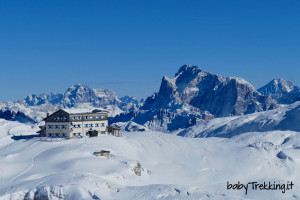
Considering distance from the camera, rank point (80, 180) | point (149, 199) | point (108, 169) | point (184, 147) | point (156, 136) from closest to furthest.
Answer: point (149, 199) < point (80, 180) < point (108, 169) < point (184, 147) < point (156, 136)

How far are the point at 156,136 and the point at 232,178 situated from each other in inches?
1368

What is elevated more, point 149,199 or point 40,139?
point 40,139

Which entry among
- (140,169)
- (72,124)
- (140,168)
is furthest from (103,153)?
(72,124)

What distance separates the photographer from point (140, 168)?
91.6 metres

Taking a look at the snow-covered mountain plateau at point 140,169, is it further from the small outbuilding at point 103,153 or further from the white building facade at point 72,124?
the white building facade at point 72,124

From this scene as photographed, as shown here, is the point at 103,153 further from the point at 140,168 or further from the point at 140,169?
the point at 140,169

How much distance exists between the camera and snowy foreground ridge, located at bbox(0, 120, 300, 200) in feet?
216

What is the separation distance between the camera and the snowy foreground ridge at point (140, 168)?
65.9m

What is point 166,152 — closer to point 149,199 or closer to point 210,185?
point 210,185

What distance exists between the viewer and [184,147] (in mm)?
121000

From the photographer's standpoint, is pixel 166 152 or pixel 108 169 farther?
pixel 166 152

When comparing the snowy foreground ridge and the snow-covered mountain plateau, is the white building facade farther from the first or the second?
the snowy foreground ridge

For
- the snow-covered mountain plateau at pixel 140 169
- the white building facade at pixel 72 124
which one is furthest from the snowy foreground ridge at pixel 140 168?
the white building facade at pixel 72 124

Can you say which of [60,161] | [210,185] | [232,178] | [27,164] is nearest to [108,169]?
[60,161]
